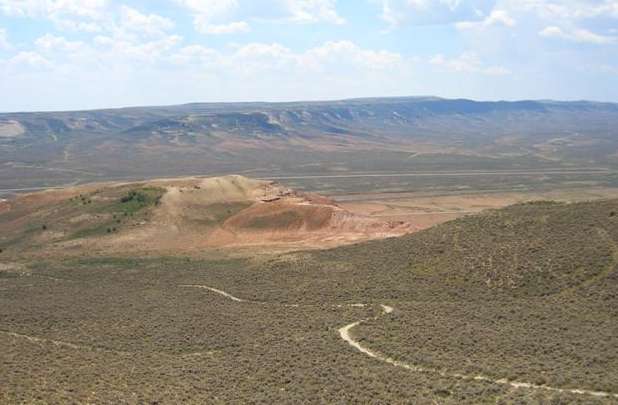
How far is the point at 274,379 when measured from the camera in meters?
26.4

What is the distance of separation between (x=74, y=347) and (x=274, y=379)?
41.1 feet

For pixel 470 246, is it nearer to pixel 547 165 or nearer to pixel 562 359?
pixel 562 359

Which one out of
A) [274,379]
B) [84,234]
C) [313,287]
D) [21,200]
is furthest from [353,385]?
[21,200]

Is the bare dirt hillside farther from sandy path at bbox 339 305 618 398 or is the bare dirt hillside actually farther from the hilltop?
sandy path at bbox 339 305 618 398

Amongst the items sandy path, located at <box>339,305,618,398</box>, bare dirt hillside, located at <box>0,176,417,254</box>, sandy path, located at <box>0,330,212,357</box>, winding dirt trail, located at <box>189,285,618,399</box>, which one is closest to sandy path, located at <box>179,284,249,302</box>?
sandy path, located at <box>0,330,212,357</box>

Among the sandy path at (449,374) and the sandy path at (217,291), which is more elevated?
the sandy path at (449,374)

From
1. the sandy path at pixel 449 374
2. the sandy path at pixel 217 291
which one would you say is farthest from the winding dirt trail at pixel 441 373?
the sandy path at pixel 217 291

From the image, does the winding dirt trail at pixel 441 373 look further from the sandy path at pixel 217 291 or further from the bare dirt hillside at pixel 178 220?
the bare dirt hillside at pixel 178 220

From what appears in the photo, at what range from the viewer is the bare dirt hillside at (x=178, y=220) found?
66250 millimetres

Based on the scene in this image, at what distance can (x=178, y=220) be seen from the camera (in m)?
73.2

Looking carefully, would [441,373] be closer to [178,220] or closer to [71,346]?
[71,346]

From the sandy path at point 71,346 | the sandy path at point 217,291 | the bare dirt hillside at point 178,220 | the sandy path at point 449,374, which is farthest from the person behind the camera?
the bare dirt hillside at point 178,220

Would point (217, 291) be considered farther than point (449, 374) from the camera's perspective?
Yes

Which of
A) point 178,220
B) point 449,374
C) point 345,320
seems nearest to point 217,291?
point 345,320
